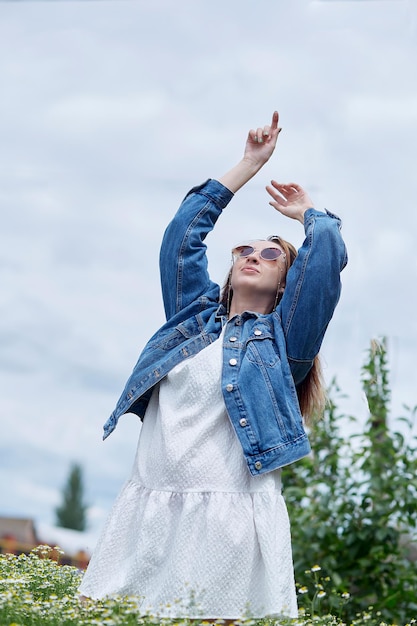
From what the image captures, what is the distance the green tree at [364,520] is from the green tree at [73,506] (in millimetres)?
41712

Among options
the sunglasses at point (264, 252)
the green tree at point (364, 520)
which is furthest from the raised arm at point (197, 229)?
the green tree at point (364, 520)

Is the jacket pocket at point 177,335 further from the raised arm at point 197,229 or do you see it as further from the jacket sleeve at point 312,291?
the jacket sleeve at point 312,291

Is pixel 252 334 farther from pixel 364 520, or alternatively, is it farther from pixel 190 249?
pixel 364 520

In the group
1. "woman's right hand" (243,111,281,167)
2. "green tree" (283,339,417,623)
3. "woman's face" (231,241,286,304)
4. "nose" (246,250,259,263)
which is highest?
"woman's right hand" (243,111,281,167)

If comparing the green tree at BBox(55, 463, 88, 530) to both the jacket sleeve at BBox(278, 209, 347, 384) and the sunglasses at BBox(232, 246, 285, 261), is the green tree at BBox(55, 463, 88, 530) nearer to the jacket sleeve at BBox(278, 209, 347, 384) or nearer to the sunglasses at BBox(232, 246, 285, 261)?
the sunglasses at BBox(232, 246, 285, 261)

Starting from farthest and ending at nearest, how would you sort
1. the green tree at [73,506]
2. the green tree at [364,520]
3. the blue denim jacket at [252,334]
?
the green tree at [73,506] < the green tree at [364,520] < the blue denim jacket at [252,334]

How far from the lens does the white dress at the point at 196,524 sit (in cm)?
301

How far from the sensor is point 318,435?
5.41 metres

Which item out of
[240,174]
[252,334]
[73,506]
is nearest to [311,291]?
[252,334]

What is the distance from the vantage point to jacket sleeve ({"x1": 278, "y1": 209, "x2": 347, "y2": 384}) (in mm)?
3230

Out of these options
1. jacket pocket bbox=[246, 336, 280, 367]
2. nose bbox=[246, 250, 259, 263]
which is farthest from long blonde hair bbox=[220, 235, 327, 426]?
jacket pocket bbox=[246, 336, 280, 367]

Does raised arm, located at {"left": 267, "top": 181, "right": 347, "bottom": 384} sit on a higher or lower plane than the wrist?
lower

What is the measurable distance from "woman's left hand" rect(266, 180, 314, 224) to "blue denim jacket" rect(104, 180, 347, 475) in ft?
0.29

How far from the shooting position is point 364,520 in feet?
17.2
